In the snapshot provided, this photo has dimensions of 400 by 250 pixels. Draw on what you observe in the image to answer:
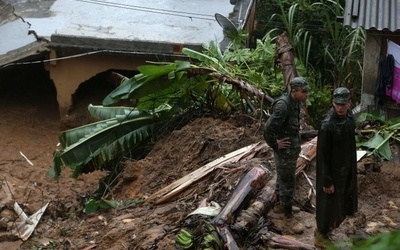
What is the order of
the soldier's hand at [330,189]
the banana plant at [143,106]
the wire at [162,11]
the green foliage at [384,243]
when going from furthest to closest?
the wire at [162,11] → the banana plant at [143,106] → the soldier's hand at [330,189] → the green foliage at [384,243]

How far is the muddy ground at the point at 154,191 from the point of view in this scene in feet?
23.3

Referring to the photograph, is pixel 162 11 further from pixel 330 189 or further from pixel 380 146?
pixel 330 189

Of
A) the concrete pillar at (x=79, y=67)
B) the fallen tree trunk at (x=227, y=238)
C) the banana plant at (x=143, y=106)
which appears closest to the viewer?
the fallen tree trunk at (x=227, y=238)

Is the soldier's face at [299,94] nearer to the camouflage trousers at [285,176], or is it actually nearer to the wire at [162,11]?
the camouflage trousers at [285,176]

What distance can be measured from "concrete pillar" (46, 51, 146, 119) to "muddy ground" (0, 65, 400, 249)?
125 cm

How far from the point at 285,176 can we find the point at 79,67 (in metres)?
8.50

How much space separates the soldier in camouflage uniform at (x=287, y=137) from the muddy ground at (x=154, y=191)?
24cm

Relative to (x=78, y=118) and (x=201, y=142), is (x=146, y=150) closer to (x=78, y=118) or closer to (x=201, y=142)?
(x=201, y=142)

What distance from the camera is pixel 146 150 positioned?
1058 centimetres

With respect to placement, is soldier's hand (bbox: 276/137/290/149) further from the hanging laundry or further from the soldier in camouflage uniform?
the hanging laundry

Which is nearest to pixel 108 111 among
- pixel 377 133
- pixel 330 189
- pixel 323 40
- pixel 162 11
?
A: pixel 377 133

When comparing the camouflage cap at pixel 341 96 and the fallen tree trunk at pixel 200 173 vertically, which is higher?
the camouflage cap at pixel 341 96

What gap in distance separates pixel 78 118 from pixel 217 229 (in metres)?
8.92

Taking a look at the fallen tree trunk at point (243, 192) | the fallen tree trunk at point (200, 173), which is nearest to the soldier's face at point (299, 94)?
the fallen tree trunk at point (243, 192)
